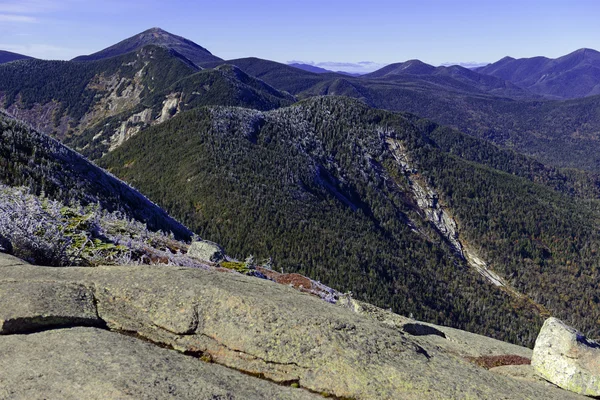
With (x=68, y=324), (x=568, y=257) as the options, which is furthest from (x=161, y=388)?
(x=568, y=257)

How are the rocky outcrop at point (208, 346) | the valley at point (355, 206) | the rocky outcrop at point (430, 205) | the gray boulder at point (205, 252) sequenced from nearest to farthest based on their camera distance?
the rocky outcrop at point (208, 346) < the gray boulder at point (205, 252) < the valley at point (355, 206) < the rocky outcrop at point (430, 205)

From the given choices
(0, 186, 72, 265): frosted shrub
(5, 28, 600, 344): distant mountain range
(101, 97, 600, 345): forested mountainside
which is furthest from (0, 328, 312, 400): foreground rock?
(5, 28, 600, 344): distant mountain range

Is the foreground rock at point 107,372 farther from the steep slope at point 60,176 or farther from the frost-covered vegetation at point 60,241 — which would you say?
the steep slope at point 60,176

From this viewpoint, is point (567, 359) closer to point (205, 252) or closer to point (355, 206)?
point (205, 252)

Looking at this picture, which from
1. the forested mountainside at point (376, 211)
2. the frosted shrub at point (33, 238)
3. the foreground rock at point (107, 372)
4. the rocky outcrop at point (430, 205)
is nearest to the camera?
the foreground rock at point (107, 372)

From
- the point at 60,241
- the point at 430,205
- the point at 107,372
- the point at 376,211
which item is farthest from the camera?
the point at 430,205

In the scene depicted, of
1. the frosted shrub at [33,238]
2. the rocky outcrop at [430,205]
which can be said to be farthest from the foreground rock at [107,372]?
the rocky outcrop at [430,205]

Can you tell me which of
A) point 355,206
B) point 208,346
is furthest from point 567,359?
point 355,206
